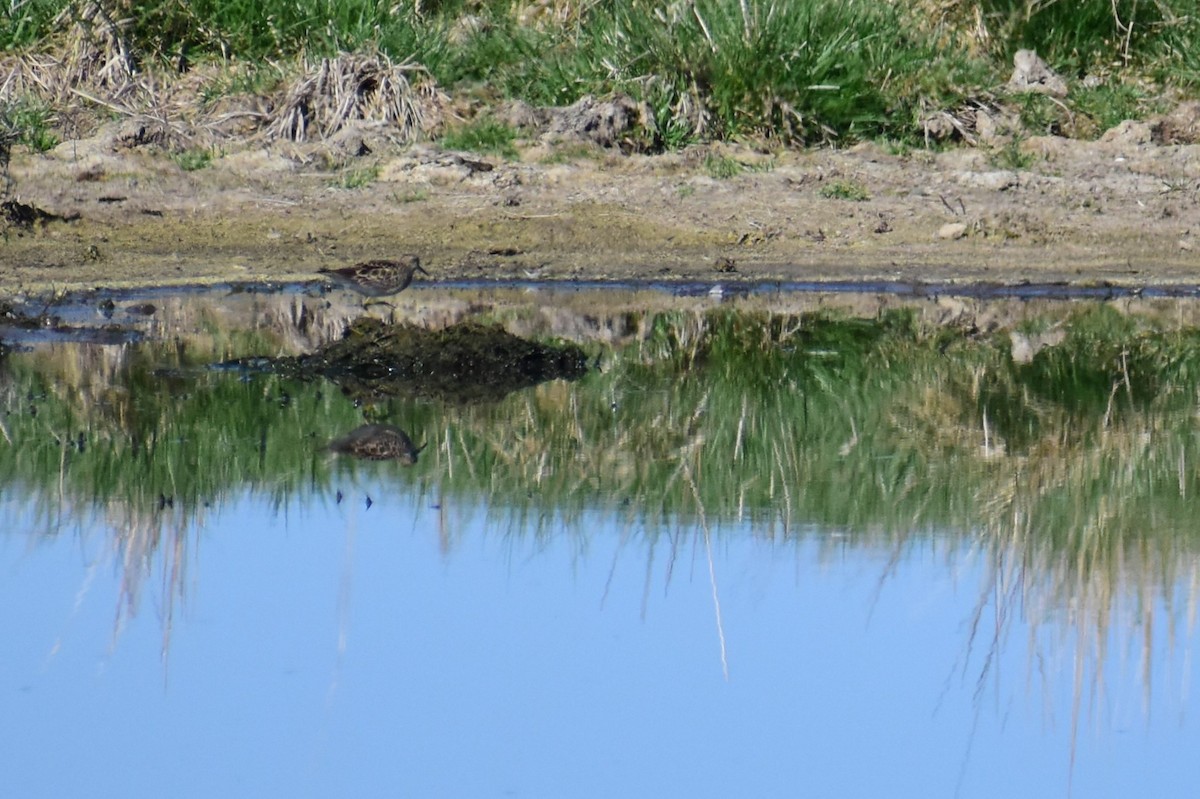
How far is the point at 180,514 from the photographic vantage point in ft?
18.5

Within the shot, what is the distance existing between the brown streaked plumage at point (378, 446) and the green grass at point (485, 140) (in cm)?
564

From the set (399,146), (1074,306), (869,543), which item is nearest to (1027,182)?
(1074,306)

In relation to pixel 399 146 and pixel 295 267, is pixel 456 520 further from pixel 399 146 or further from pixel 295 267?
pixel 399 146

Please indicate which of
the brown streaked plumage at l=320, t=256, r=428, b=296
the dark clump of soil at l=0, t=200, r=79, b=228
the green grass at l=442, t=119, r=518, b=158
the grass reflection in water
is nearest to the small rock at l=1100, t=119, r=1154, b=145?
the green grass at l=442, t=119, r=518, b=158

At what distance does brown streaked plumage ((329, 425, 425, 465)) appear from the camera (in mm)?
6273

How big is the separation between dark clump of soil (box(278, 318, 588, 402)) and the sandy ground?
2587 mm

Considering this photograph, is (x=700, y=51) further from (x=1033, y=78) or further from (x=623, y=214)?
(x=1033, y=78)

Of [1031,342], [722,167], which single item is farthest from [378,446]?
[722,167]

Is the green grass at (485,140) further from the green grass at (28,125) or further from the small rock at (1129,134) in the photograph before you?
the small rock at (1129,134)

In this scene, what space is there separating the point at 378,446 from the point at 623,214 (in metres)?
5.21

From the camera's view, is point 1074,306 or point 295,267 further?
point 295,267

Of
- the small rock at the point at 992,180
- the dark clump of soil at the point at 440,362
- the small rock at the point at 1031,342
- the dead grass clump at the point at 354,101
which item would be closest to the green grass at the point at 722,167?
the small rock at the point at 992,180

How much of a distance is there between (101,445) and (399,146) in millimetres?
5879

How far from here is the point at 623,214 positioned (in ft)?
37.2
